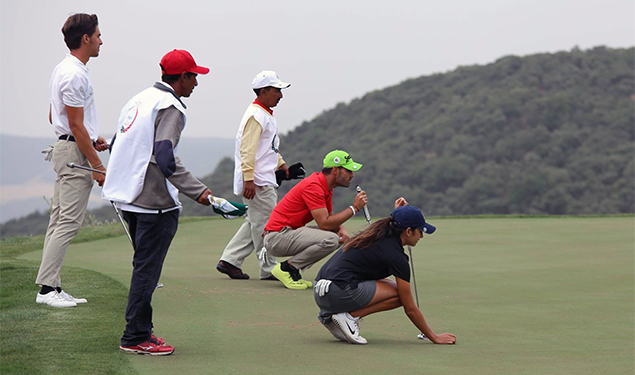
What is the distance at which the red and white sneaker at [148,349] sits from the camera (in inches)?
198

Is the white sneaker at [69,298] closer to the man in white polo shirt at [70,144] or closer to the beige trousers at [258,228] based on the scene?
the man in white polo shirt at [70,144]

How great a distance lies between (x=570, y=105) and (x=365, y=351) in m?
61.2

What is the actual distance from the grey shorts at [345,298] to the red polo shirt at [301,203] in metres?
1.92

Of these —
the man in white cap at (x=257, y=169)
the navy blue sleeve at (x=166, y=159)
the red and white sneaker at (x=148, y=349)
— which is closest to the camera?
the navy blue sleeve at (x=166, y=159)

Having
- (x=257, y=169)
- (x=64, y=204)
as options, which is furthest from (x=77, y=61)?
(x=257, y=169)

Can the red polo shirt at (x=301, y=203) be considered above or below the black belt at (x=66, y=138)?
below

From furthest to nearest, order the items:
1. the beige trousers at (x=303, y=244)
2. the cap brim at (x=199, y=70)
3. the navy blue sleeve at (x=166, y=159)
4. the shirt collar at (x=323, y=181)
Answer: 1. the beige trousers at (x=303, y=244)
2. the shirt collar at (x=323, y=181)
3. the cap brim at (x=199, y=70)
4. the navy blue sleeve at (x=166, y=159)

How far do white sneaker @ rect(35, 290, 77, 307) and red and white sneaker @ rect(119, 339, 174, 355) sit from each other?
4.64ft

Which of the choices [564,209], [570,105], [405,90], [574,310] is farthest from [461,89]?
[574,310]

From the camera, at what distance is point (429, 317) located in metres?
6.61

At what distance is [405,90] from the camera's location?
77.9 metres

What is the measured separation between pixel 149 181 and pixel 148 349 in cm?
97

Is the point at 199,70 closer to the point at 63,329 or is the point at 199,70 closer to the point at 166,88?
the point at 166,88

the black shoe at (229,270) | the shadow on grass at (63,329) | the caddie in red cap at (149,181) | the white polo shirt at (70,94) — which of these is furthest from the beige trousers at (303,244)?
the caddie in red cap at (149,181)
